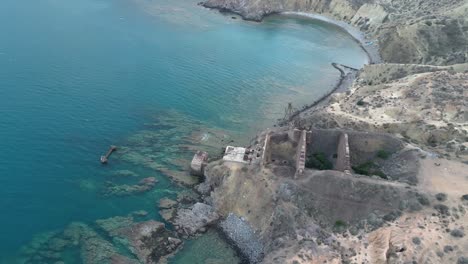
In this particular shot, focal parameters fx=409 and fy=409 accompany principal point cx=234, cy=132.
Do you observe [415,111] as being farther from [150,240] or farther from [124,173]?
[124,173]

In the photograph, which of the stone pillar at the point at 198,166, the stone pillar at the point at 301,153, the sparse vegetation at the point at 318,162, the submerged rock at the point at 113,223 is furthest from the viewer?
the stone pillar at the point at 198,166

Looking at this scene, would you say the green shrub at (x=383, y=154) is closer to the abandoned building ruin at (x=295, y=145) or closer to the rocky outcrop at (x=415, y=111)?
the abandoned building ruin at (x=295, y=145)

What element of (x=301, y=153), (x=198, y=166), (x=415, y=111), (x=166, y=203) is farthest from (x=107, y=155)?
(x=415, y=111)

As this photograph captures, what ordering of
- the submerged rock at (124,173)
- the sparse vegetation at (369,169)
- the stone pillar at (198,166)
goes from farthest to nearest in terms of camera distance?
1. the stone pillar at (198,166)
2. the submerged rock at (124,173)
3. the sparse vegetation at (369,169)

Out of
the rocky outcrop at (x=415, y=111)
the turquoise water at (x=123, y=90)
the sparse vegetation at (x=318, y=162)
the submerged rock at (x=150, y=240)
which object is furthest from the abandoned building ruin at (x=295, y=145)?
the submerged rock at (x=150, y=240)

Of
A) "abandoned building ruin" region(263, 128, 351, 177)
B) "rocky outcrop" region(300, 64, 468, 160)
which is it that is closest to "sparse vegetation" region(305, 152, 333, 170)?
"abandoned building ruin" region(263, 128, 351, 177)

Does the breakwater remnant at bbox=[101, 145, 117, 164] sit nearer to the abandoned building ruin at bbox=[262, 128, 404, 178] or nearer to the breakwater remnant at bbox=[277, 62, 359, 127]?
the abandoned building ruin at bbox=[262, 128, 404, 178]

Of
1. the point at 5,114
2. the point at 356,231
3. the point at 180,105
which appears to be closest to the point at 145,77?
the point at 180,105

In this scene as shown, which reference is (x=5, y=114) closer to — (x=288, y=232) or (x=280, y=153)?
(x=280, y=153)
